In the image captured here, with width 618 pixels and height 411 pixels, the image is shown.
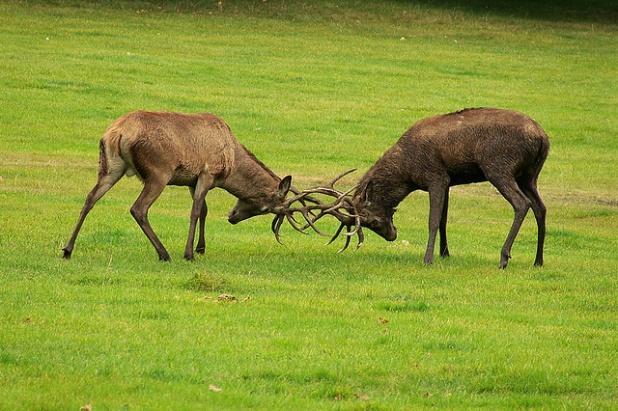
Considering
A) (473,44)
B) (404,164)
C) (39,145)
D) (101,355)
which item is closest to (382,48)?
(473,44)

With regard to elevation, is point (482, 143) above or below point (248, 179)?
above

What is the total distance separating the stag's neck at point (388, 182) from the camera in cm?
1677

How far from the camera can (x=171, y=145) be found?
1523 cm

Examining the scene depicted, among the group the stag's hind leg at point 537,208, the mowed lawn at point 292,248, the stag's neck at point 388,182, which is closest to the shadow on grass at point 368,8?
the mowed lawn at point 292,248

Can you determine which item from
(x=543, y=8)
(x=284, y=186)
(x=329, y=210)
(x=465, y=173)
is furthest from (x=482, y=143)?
(x=543, y=8)

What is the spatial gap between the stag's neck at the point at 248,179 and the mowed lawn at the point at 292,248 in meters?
0.76

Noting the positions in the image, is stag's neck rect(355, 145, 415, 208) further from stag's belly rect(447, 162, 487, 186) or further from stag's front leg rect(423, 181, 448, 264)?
stag's belly rect(447, 162, 487, 186)

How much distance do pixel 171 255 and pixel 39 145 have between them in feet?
33.0

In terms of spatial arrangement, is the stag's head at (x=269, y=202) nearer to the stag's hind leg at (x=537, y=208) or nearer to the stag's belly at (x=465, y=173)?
the stag's belly at (x=465, y=173)

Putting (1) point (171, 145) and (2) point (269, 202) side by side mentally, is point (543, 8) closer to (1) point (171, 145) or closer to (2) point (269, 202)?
(2) point (269, 202)

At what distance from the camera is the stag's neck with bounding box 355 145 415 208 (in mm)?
16766

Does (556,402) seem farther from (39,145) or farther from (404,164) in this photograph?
(39,145)

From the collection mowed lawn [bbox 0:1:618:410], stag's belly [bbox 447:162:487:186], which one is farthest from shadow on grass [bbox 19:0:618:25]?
stag's belly [bbox 447:162:487:186]

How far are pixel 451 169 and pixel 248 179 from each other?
2.51 metres
